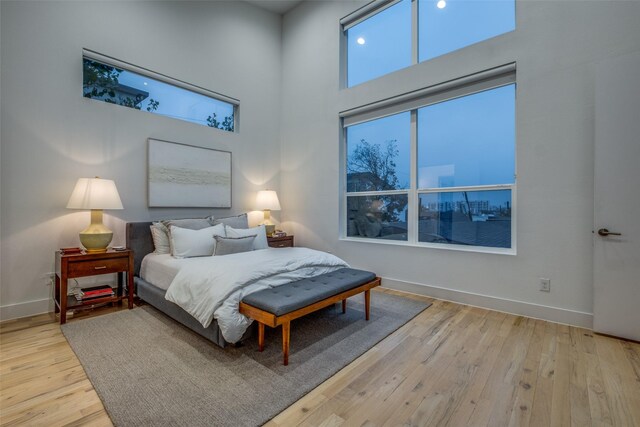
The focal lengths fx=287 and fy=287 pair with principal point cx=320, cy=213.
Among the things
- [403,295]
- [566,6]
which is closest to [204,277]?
[403,295]

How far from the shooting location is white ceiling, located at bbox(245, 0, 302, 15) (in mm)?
4680

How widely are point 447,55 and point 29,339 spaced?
4.83m

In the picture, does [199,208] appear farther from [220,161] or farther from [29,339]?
[29,339]

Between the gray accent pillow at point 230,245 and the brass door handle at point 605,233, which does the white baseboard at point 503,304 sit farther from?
the gray accent pillow at point 230,245

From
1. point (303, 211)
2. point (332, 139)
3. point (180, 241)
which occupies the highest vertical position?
point (332, 139)

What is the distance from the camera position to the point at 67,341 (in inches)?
90.4

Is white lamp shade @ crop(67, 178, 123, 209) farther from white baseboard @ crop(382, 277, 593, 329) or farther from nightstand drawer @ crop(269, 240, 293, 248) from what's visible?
white baseboard @ crop(382, 277, 593, 329)

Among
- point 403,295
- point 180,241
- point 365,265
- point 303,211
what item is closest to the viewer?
point 180,241

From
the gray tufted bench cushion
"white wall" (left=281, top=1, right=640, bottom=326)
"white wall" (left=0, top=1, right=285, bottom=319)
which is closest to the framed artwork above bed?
"white wall" (left=0, top=1, right=285, bottom=319)

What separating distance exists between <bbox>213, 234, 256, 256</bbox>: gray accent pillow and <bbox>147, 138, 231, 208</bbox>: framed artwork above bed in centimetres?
100

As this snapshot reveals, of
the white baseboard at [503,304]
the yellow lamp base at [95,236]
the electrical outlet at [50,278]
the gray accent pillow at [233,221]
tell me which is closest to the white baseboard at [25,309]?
the electrical outlet at [50,278]

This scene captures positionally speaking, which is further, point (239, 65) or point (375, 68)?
point (239, 65)

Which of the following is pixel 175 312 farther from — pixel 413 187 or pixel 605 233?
pixel 605 233

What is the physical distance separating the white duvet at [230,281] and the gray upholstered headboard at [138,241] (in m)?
1.13
